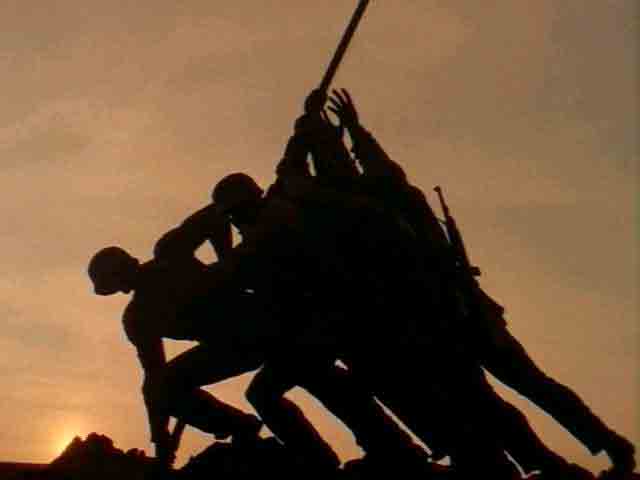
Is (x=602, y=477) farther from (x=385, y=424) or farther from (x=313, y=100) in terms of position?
(x=313, y=100)

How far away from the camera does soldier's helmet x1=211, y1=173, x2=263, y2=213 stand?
10656mm

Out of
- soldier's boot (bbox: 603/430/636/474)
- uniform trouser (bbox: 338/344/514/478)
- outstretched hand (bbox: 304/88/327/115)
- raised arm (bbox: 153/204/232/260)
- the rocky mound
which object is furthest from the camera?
outstretched hand (bbox: 304/88/327/115)

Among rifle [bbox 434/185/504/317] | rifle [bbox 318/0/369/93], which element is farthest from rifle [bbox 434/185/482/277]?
rifle [bbox 318/0/369/93]

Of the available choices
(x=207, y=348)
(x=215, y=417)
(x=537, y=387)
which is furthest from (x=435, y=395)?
(x=207, y=348)

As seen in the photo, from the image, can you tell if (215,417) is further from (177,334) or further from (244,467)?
(177,334)

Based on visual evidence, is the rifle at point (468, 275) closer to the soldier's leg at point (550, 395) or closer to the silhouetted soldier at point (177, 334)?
the soldier's leg at point (550, 395)

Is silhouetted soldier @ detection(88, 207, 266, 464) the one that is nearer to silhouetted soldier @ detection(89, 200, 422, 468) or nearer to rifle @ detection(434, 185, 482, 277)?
silhouetted soldier @ detection(89, 200, 422, 468)

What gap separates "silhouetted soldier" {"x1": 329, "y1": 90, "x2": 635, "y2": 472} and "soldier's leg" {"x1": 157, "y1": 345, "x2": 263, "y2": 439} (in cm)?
181

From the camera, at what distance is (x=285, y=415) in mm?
10000

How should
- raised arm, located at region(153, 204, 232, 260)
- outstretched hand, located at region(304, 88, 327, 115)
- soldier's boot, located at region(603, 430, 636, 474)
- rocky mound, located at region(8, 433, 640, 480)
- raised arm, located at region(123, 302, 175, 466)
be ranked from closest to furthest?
1. soldier's boot, located at region(603, 430, 636, 474)
2. rocky mound, located at region(8, 433, 640, 480)
3. raised arm, located at region(123, 302, 175, 466)
4. raised arm, located at region(153, 204, 232, 260)
5. outstretched hand, located at region(304, 88, 327, 115)

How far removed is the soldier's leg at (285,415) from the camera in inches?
390

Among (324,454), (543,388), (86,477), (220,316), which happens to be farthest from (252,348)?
(543,388)

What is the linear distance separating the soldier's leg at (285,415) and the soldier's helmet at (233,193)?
59.0 inches

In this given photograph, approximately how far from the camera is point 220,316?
404 inches
